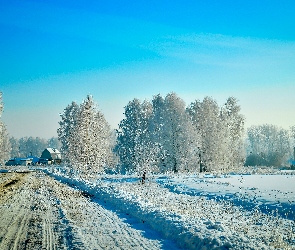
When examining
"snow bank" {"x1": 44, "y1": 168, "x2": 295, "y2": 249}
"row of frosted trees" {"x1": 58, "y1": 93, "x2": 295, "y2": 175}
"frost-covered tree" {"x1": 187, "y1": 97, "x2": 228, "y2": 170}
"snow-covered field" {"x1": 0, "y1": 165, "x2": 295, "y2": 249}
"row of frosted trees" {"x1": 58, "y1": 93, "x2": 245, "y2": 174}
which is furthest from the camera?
"frost-covered tree" {"x1": 187, "y1": 97, "x2": 228, "y2": 170}

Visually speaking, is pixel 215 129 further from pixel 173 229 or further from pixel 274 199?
pixel 173 229

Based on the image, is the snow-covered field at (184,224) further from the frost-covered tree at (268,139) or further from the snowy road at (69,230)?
the frost-covered tree at (268,139)

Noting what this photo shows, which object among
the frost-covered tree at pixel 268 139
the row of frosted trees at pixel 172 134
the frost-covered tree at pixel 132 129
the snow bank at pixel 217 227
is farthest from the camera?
the frost-covered tree at pixel 268 139

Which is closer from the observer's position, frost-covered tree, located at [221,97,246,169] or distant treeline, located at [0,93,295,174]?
distant treeline, located at [0,93,295,174]

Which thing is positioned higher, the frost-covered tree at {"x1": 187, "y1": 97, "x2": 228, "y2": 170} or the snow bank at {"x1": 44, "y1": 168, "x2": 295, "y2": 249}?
the frost-covered tree at {"x1": 187, "y1": 97, "x2": 228, "y2": 170}

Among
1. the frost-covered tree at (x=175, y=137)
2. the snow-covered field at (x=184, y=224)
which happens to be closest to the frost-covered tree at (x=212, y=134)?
the frost-covered tree at (x=175, y=137)

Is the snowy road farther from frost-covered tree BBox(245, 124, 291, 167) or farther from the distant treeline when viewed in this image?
frost-covered tree BBox(245, 124, 291, 167)

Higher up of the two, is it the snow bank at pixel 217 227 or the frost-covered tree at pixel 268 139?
the frost-covered tree at pixel 268 139

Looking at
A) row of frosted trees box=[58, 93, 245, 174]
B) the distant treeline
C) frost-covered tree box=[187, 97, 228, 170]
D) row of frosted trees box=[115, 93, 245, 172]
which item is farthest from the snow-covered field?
frost-covered tree box=[187, 97, 228, 170]

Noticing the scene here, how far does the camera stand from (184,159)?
39.9 meters

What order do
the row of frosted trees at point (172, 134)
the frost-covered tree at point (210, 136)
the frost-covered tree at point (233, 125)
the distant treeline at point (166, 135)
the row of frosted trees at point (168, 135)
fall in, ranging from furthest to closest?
the frost-covered tree at point (233, 125) → the frost-covered tree at point (210, 136) → the row of frosted trees at point (172, 134) → the row of frosted trees at point (168, 135) → the distant treeline at point (166, 135)

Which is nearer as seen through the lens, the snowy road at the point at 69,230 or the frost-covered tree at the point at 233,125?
the snowy road at the point at 69,230

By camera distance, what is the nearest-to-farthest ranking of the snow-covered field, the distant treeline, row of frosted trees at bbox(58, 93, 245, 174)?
1. the snow-covered field
2. the distant treeline
3. row of frosted trees at bbox(58, 93, 245, 174)

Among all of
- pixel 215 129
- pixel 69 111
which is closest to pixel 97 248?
pixel 215 129
